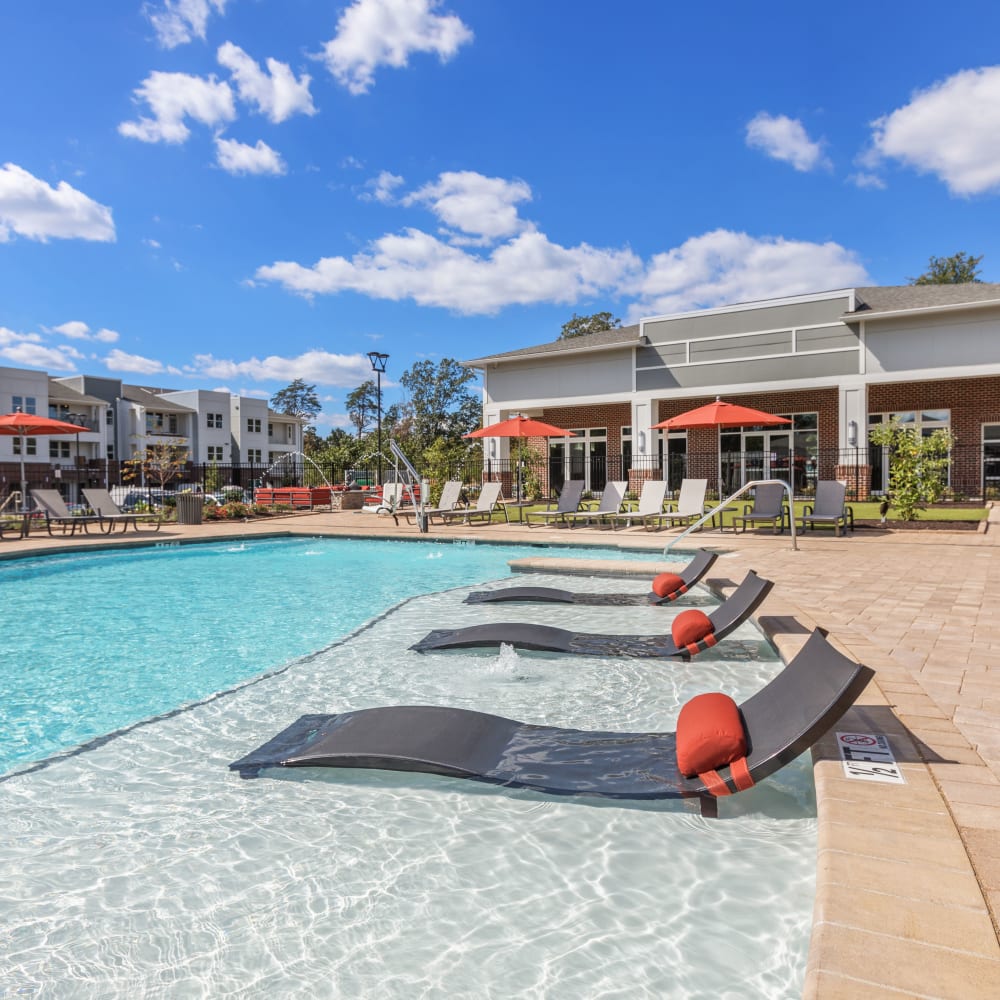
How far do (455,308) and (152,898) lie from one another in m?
49.9

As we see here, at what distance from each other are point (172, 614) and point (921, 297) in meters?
21.6

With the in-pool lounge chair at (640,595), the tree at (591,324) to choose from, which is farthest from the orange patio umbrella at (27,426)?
the tree at (591,324)

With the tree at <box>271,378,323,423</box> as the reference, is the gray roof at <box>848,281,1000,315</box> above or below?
below

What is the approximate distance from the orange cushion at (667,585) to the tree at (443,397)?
159 ft

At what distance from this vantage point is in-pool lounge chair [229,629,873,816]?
2.65 m

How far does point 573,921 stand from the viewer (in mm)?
2268

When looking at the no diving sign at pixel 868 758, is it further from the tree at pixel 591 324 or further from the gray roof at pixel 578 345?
the tree at pixel 591 324

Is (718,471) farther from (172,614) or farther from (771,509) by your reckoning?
(172,614)

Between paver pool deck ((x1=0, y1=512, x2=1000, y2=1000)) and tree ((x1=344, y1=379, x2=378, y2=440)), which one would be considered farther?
tree ((x1=344, y1=379, x2=378, y2=440))

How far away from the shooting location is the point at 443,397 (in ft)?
183

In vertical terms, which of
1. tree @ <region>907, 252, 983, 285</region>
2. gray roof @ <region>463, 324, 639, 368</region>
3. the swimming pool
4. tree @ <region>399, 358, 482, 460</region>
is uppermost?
tree @ <region>907, 252, 983, 285</region>

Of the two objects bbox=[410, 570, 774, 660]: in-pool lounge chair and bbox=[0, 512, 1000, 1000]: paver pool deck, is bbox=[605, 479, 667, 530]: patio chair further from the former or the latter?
bbox=[410, 570, 774, 660]: in-pool lounge chair

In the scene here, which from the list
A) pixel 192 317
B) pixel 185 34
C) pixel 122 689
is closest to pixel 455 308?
pixel 192 317

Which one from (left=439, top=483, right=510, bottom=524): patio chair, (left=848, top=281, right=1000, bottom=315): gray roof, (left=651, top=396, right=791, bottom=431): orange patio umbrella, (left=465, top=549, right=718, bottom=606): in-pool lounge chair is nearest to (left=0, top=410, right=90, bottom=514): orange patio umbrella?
(left=439, top=483, right=510, bottom=524): patio chair
